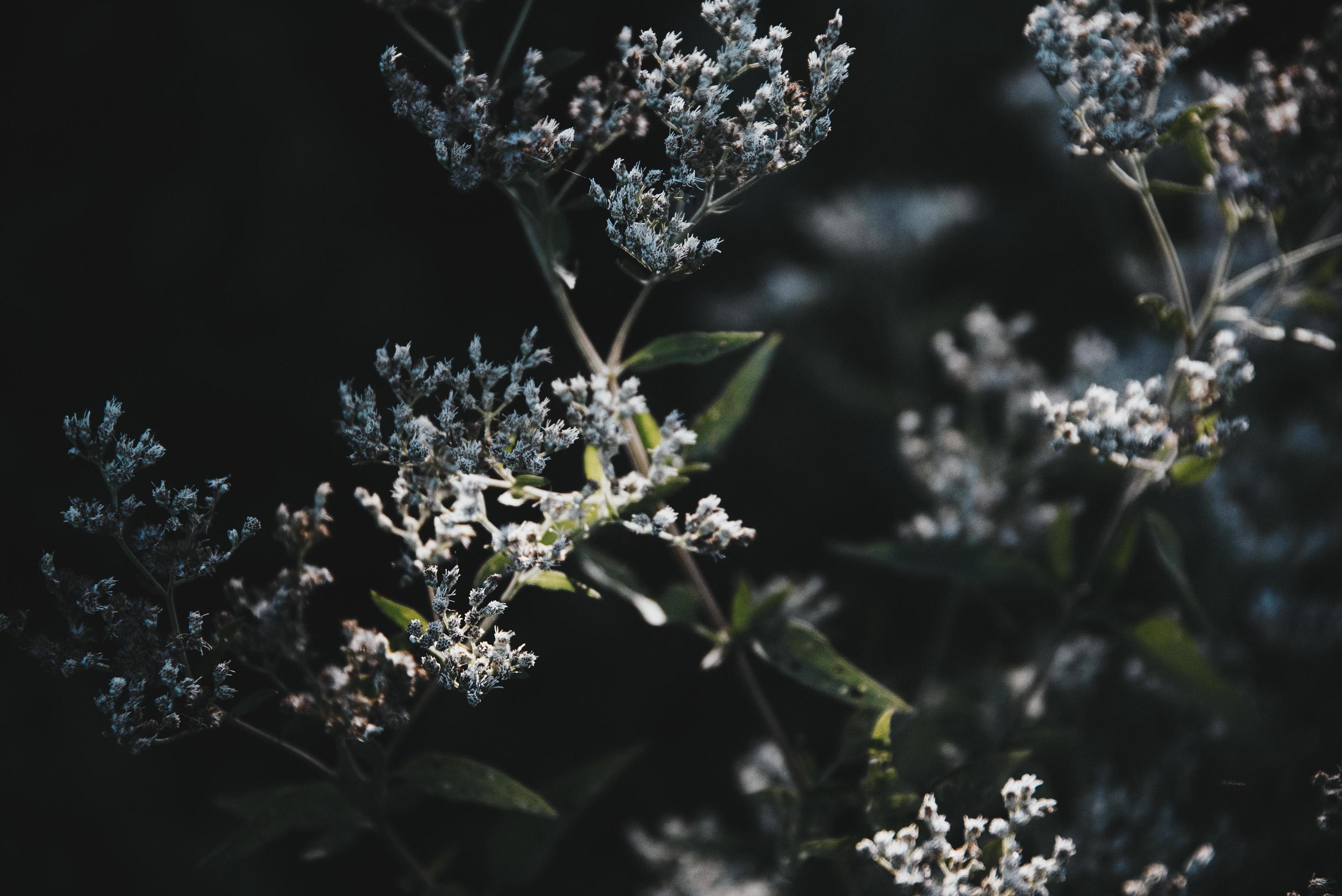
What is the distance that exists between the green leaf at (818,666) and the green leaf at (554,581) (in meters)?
0.40

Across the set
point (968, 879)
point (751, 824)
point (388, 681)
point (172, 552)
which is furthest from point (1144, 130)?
point (751, 824)

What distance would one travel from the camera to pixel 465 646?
1.34m

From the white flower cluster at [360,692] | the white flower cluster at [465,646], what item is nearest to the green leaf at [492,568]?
the white flower cluster at [465,646]

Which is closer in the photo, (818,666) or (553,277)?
(553,277)

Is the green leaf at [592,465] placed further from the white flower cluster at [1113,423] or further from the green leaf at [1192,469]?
the green leaf at [1192,469]

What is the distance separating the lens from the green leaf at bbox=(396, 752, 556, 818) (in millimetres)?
1430

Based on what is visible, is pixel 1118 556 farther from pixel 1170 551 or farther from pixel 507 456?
pixel 507 456

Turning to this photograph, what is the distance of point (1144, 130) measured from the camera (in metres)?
1.43

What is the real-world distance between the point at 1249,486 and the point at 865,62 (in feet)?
5.47

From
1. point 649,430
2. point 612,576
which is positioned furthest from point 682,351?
point 612,576

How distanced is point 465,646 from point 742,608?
0.51m

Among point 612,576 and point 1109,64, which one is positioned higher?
point 1109,64

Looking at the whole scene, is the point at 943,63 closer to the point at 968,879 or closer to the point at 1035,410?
the point at 1035,410

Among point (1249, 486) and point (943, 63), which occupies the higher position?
point (943, 63)
